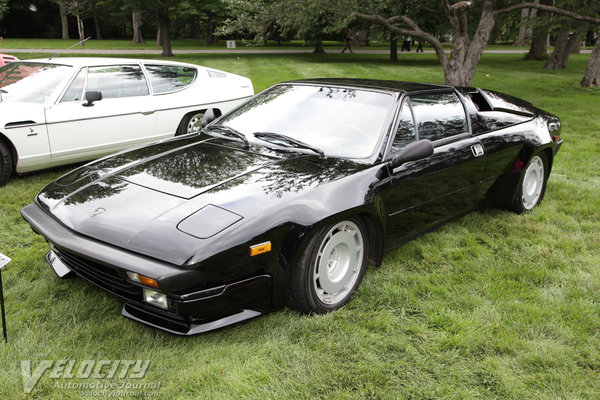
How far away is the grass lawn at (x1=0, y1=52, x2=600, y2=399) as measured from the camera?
239cm

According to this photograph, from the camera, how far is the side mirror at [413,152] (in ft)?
10.4

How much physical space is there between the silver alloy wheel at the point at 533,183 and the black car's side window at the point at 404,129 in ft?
5.85

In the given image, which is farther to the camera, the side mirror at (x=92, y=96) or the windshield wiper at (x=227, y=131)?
the side mirror at (x=92, y=96)

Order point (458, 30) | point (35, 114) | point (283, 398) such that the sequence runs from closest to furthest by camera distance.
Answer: point (283, 398), point (35, 114), point (458, 30)

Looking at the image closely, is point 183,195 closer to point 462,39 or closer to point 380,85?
point 380,85

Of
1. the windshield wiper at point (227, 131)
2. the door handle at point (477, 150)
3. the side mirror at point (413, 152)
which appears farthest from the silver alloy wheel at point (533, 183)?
the windshield wiper at point (227, 131)

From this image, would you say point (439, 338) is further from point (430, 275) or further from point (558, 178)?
point (558, 178)

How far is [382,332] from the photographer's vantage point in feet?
9.27

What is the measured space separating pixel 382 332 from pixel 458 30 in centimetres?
945

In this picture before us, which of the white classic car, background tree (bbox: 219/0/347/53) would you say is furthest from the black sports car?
background tree (bbox: 219/0/347/53)

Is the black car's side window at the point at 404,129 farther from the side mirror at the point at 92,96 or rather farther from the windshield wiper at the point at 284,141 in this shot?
the side mirror at the point at 92,96

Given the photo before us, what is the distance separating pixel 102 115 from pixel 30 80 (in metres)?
0.89

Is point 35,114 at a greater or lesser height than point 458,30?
lesser

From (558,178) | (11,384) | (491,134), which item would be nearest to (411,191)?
(491,134)
